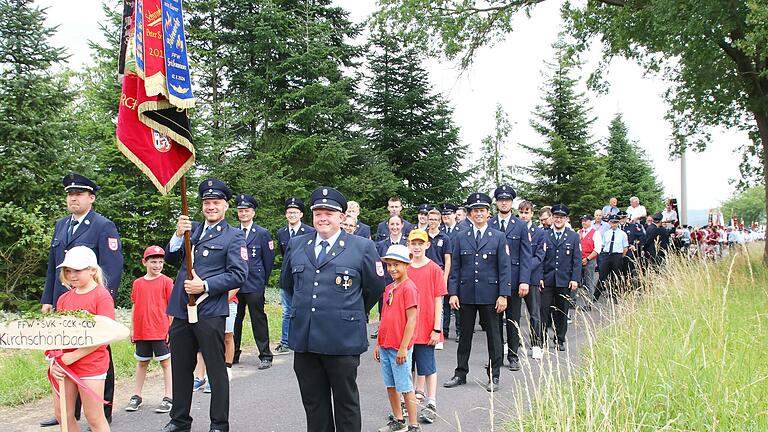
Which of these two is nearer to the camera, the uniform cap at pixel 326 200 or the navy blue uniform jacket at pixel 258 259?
the uniform cap at pixel 326 200

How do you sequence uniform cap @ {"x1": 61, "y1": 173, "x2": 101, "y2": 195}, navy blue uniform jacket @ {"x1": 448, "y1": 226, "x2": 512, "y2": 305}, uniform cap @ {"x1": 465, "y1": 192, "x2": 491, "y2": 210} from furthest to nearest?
uniform cap @ {"x1": 465, "y1": 192, "x2": 491, "y2": 210}, navy blue uniform jacket @ {"x1": 448, "y1": 226, "x2": 512, "y2": 305}, uniform cap @ {"x1": 61, "y1": 173, "x2": 101, "y2": 195}

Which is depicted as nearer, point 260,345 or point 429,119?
point 260,345

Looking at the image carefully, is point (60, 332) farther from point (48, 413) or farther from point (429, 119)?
point (429, 119)

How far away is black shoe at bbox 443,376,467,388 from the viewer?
24.1 feet

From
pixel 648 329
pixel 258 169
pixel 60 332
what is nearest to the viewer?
pixel 60 332

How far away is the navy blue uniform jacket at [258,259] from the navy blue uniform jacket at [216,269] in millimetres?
3000

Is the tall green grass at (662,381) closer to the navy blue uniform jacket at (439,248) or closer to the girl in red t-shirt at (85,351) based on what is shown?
the girl in red t-shirt at (85,351)

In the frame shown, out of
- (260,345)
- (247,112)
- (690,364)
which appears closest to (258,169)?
(247,112)

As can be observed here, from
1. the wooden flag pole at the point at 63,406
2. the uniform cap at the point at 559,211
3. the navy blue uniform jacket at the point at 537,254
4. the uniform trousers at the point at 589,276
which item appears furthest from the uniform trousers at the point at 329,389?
the uniform trousers at the point at 589,276

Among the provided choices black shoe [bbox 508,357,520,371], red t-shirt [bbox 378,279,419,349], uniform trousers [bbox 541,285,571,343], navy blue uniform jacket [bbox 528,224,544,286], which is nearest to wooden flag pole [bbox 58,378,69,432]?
red t-shirt [bbox 378,279,419,349]

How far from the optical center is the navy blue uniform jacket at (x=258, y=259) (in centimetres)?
866

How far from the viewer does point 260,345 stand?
8.79 m

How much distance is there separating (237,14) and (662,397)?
805 inches

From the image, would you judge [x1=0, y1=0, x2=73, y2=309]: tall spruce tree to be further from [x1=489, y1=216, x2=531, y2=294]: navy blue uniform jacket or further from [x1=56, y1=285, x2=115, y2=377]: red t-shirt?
[x1=489, y1=216, x2=531, y2=294]: navy blue uniform jacket
